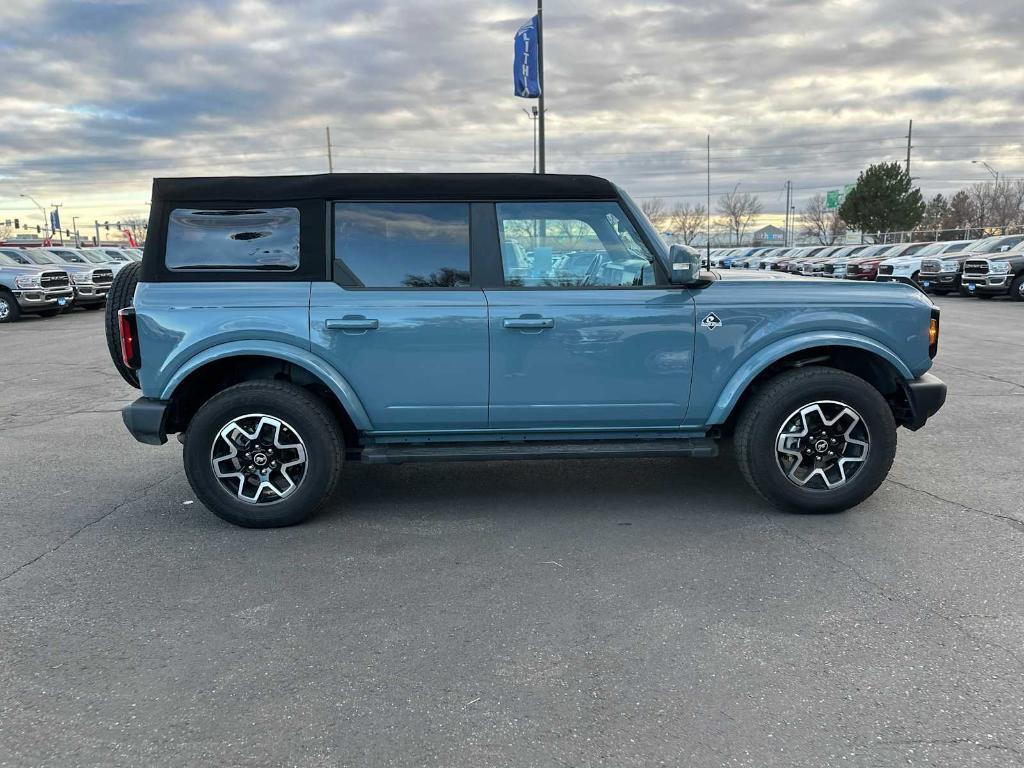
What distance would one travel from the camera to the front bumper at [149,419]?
4.14 meters

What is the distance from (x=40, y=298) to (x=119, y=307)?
16286 mm

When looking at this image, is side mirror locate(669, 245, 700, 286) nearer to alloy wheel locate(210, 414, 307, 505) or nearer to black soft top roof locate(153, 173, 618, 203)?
black soft top roof locate(153, 173, 618, 203)

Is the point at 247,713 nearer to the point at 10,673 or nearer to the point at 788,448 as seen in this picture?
the point at 10,673

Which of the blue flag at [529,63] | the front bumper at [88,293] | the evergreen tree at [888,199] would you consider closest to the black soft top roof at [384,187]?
the blue flag at [529,63]

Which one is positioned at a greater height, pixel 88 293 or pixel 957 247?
pixel 957 247

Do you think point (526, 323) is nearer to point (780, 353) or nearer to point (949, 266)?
point (780, 353)

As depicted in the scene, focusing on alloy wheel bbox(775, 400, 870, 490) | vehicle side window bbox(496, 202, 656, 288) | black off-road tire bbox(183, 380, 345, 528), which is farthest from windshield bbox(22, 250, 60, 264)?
alloy wheel bbox(775, 400, 870, 490)

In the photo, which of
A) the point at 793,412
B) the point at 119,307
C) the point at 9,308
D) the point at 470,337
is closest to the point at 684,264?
the point at 793,412

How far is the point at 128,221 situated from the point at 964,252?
99.9 meters

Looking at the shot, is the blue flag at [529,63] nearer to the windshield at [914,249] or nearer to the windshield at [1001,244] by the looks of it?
the windshield at [1001,244]

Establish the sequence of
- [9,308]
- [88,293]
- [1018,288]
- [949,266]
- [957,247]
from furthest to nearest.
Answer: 1. [957,247]
2. [949,266]
3. [1018,288]
4. [88,293]
5. [9,308]

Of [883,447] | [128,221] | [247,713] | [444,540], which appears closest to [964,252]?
[883,447]

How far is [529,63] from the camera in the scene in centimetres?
1672

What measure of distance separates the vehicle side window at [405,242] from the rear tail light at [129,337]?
3.73 feet
